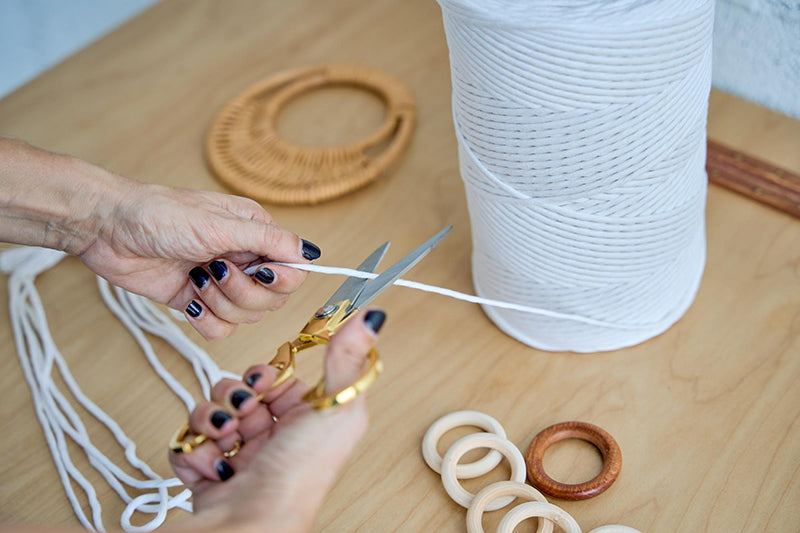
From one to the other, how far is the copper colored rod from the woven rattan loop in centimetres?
41

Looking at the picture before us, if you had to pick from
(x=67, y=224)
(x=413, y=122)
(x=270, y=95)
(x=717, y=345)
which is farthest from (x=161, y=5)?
(x=717, y=345)

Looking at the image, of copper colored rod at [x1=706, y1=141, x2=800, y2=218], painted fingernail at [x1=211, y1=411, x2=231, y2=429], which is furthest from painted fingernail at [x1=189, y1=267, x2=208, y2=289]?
copper colored rod at [x1=706, y1=141, x2=800, y2=218]

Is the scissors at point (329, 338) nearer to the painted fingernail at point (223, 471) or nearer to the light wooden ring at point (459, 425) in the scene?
the painted fingernail at point (223, 471)

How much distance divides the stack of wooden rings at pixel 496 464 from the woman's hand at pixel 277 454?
189mm

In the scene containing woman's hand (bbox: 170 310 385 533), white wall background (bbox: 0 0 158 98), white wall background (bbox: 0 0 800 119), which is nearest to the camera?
woman's hand (bbox: 170 310 385 533)

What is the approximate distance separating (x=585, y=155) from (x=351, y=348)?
0.28 meters

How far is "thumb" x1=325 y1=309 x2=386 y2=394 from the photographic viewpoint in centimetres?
52

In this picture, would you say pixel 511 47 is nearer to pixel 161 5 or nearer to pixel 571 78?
pixel 571 78

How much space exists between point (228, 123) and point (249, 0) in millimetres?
356

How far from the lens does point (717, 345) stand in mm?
813

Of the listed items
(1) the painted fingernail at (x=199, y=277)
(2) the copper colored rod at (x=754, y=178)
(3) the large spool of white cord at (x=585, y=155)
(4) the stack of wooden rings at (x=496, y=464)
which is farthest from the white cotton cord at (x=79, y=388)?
(2) the copper colored rod at (x=754, y=178)

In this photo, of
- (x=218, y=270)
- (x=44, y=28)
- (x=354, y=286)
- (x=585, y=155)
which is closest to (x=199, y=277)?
(x=218, y=270)

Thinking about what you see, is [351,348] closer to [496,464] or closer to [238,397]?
[238,397]

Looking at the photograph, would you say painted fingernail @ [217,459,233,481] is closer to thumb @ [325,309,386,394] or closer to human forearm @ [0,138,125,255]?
thumb @ [325,309,386,394]
